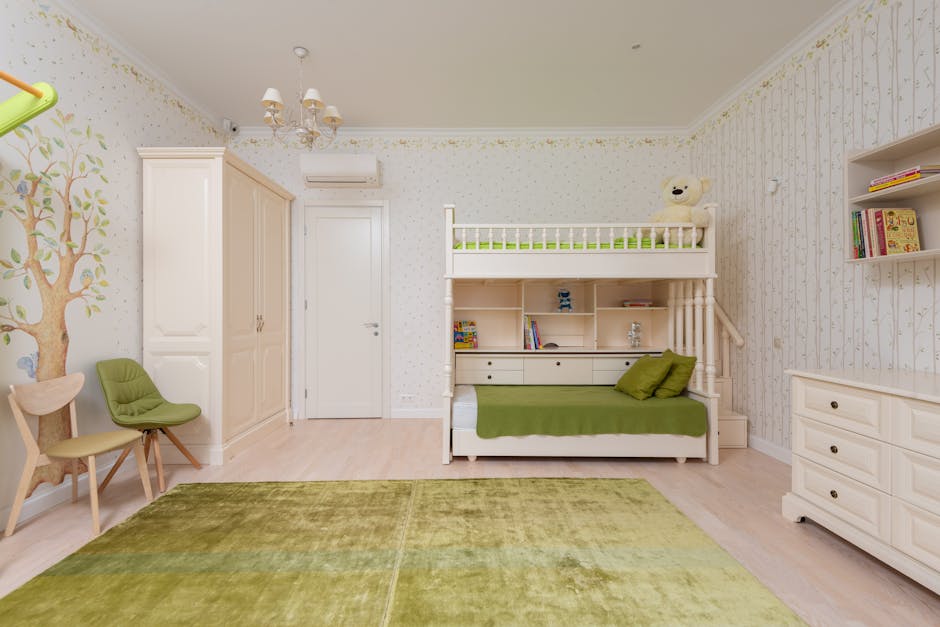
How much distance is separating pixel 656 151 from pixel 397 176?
269 centimetres

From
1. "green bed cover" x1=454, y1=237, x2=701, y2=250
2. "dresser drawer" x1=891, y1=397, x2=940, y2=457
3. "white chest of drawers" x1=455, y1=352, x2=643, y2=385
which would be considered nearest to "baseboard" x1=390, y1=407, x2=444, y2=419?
"white chest of drawers" x1=455, y1=352, x2=643, y2=385

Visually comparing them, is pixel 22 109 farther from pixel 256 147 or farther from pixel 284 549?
pixel 256 147

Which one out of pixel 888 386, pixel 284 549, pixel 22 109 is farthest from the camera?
pixel 284 549

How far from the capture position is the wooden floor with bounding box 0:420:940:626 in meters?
1.68

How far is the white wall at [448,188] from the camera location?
442cm

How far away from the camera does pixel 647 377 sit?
3291 mm

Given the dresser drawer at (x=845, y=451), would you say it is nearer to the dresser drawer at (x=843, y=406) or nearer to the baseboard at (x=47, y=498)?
the dresser drawer at (x=843, y=406)

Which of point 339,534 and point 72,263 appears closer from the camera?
point 339,534

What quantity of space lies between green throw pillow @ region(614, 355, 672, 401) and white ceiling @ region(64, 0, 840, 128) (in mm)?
2277

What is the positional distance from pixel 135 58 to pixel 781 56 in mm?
4719

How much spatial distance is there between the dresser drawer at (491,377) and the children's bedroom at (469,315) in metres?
0.03

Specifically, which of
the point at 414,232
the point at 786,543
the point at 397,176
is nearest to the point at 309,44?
the point at 397,176

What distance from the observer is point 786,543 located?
6.75ft

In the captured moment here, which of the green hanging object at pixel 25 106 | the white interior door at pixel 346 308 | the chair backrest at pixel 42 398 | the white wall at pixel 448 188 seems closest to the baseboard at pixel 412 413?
the white wall at pixel 448 188
